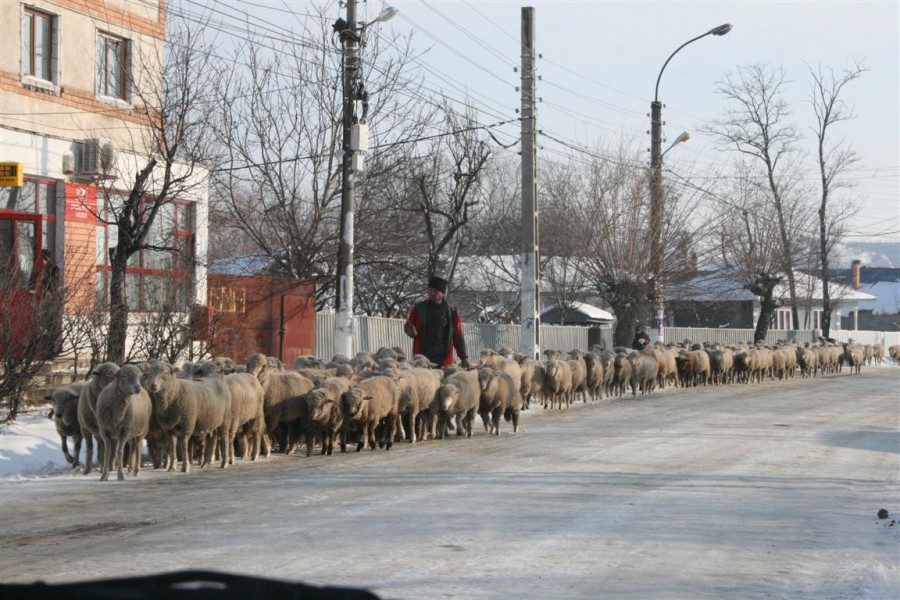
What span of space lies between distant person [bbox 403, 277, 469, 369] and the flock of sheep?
0.45 metres

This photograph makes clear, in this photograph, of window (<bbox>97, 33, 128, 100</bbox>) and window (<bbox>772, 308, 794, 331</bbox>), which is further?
window (<bbox>772, 308, 794, 331</bbox>)

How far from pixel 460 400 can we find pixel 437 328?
1.55m

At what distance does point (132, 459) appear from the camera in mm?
12383

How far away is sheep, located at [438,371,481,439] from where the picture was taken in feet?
52.4

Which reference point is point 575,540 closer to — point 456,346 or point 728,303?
point 456,346

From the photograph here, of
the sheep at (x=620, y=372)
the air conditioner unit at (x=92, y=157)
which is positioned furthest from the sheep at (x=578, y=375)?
the air conditioner unit at (x=92, y=157)

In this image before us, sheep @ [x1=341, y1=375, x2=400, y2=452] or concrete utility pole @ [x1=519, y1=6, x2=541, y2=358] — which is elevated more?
concrete utility pole @ [x1=519, y1=6, x2=541, y2=358]

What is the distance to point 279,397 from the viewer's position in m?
14.4

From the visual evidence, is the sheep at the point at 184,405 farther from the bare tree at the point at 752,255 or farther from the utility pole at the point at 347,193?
the bare tree at the point at 752,255

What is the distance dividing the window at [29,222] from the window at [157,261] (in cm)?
99

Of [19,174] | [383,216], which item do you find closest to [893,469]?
[19,174]

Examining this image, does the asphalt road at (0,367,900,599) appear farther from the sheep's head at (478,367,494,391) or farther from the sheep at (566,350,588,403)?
the sheep at (566,350,588,403)

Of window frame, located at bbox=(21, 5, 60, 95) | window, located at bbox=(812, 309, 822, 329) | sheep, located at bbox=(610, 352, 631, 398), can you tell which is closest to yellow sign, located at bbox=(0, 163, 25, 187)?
window frame, located at bbox=(21, 5, 60, 95)

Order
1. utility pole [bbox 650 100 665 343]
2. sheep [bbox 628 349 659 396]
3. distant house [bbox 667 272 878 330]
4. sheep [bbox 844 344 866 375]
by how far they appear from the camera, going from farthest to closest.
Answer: distant house [bbox 667 272 878 330], sheep [bbox 844 344 866 375], utility pole [bbox 650 100 665 343], sheep [bbox 628 349 659 396]
